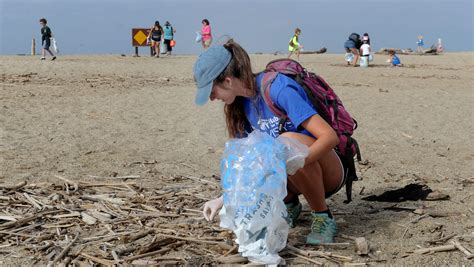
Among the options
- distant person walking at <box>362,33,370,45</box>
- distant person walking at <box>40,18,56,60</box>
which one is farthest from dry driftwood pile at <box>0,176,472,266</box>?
distant person walking at <box>362,33,370,45</box>

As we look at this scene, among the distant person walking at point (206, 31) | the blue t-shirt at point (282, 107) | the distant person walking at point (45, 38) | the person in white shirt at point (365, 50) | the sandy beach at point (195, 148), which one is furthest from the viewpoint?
the distant person walking at point (206, 31)

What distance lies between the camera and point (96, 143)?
6297 millimetres

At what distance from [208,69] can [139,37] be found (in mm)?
21315

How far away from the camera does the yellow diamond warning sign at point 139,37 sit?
2356 centimetres

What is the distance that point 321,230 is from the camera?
340 cm

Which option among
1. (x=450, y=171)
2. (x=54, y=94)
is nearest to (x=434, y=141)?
(x=450, y=171)

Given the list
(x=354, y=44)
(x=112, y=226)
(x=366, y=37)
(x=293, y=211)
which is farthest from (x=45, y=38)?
(x=293, y=211)

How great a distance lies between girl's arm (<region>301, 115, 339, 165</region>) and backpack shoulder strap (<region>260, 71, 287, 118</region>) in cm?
21

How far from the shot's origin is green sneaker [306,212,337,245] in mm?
3357

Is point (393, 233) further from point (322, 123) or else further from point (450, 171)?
point (450, 171)

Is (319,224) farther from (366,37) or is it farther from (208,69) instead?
(366,37)

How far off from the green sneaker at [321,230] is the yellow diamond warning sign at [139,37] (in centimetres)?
2093


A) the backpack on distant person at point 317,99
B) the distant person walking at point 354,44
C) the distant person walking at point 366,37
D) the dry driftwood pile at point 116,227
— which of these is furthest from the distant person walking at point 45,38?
the backpack on distant person at point 317,99

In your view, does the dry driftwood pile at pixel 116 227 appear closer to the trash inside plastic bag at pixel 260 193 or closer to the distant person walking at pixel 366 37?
the trash inside plastic bag at pixel 260 193
